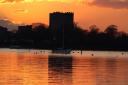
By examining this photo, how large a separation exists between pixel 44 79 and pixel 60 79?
976 millimetres

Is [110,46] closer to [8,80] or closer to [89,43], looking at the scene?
[89,43]

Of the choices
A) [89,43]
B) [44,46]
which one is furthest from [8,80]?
[44,46]

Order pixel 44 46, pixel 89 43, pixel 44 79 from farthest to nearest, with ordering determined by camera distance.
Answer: pixel 44 46, pixel 89 43, pixel 44 79

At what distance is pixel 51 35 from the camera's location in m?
165

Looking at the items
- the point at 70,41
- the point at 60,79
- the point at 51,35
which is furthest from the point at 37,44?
the point at 60,79

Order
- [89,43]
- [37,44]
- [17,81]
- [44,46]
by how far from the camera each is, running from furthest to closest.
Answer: [37,44] → [44,46] → [89,43] → [17,81]

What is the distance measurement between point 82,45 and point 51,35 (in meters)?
14.2

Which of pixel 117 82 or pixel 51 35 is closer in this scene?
pixel 117 82

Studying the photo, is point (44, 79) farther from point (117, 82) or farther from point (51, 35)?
point (51, 35)

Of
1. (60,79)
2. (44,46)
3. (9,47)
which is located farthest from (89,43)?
(60,79)

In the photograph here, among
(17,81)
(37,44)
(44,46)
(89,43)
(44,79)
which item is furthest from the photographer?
(37,44)

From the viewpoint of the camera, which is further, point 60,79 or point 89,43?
point 89,43

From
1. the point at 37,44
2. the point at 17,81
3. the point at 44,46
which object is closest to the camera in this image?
the point at 17,81

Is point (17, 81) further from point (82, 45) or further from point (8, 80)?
point (82, 45)
